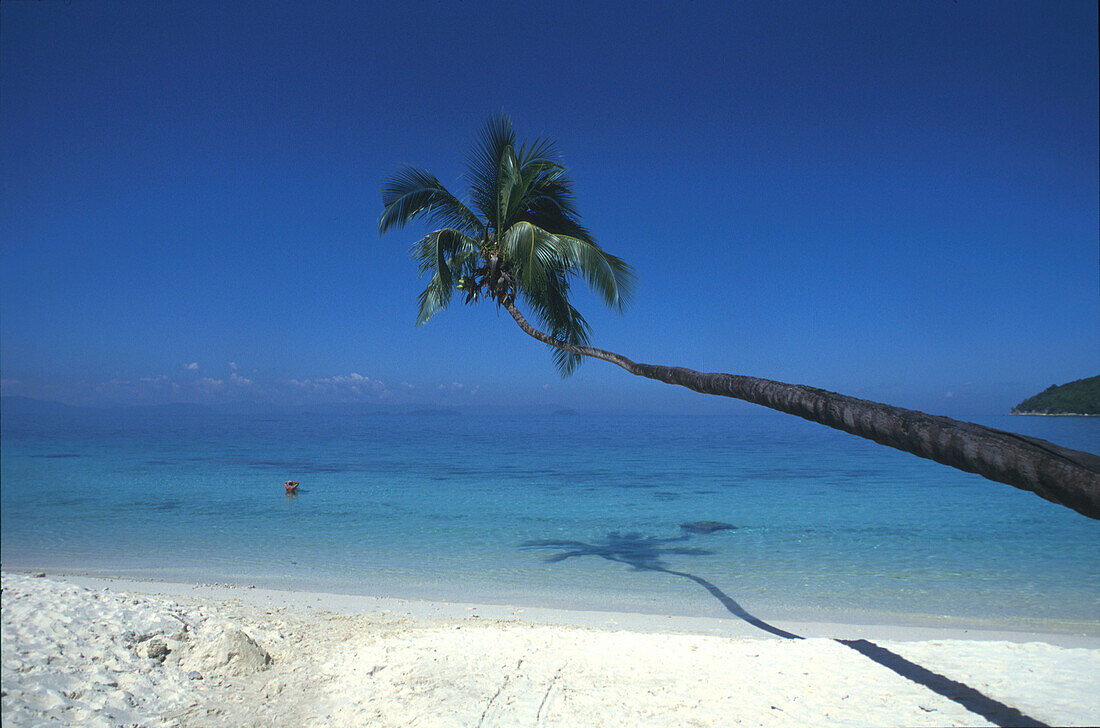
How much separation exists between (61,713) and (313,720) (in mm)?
1538

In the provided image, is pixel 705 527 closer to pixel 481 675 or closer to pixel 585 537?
pixel 585 537

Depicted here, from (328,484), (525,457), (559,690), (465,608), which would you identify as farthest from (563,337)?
(525,457)

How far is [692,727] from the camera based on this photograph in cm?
409

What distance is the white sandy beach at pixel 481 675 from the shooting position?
12.6ft

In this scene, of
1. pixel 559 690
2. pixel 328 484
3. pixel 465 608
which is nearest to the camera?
pixel 559 690

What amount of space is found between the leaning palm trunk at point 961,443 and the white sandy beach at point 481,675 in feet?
8.09

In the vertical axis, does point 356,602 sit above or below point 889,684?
below

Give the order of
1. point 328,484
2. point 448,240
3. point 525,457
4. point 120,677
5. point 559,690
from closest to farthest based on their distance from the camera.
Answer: point 120,677 → point 559,690 → point 448,240 → point 328,484 → point 525,457

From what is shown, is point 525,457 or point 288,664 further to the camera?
point 525,457

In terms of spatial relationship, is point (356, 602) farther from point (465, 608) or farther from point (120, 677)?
point (120, 677)

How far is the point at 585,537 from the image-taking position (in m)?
13.3

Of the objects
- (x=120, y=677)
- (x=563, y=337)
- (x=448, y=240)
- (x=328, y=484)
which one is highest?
(x=448, y=240)

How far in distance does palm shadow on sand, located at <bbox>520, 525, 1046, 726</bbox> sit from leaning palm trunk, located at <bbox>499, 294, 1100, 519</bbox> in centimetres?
299

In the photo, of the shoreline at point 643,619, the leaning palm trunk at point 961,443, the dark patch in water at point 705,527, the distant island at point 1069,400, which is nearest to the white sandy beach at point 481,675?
the shoreline at point 643,619
